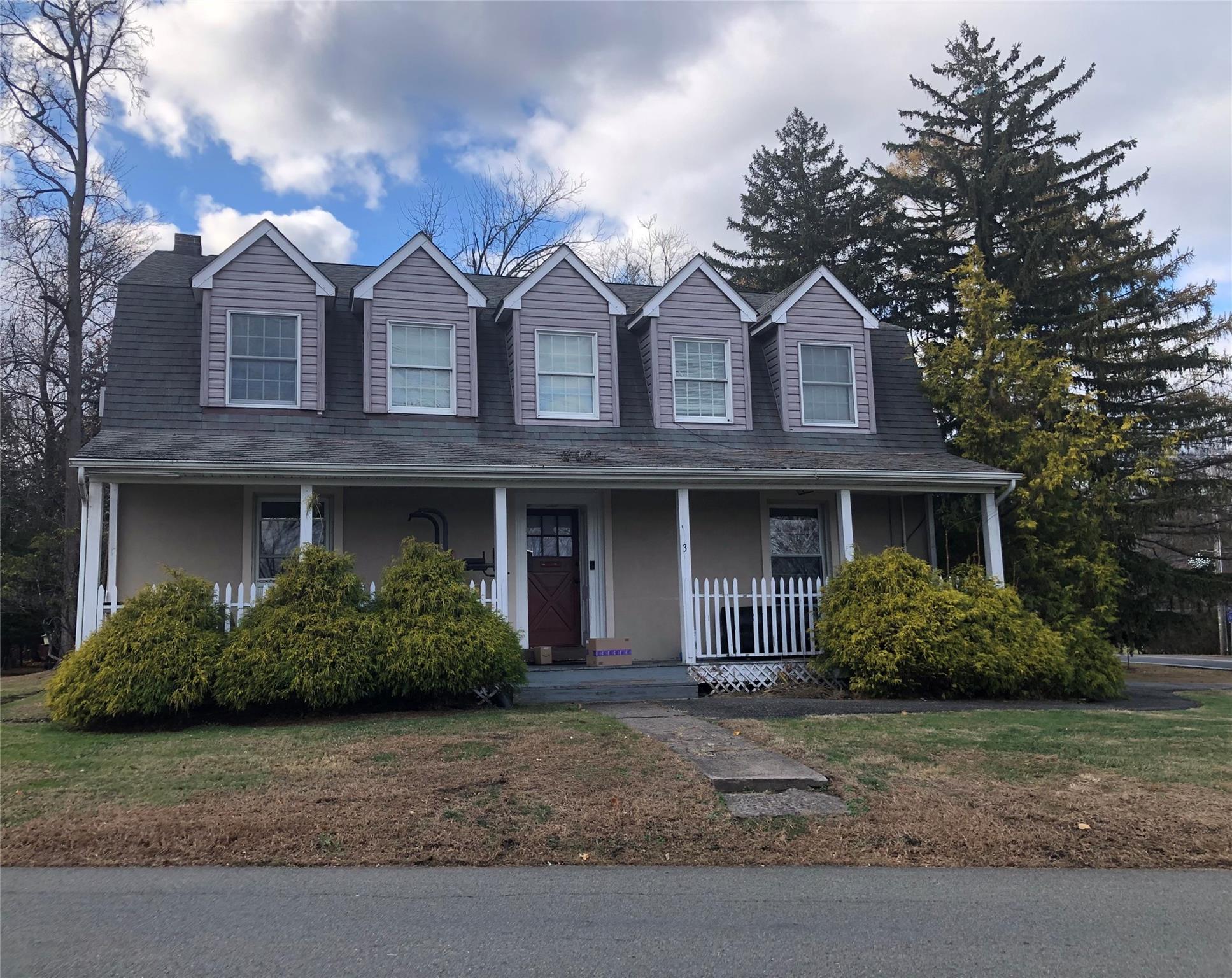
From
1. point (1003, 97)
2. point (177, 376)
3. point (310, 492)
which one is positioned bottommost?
point (310, 492)

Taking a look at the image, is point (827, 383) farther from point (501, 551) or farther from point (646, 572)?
point (501, 551)

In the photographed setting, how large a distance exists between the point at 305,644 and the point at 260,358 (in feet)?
16.9

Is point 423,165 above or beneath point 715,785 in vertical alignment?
above

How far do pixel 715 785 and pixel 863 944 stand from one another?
247cm

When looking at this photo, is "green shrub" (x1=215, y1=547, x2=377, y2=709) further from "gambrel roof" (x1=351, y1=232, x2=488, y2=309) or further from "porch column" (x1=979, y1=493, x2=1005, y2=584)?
"porch column" (x1=979, y1=493, x2=1005, y2=584)

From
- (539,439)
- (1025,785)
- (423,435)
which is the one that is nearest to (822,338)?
(539,439)

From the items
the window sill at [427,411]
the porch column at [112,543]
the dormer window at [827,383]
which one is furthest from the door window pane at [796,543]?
the porch column at [112,543]

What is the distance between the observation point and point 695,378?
593 inches

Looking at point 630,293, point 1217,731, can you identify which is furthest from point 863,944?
point 630,293

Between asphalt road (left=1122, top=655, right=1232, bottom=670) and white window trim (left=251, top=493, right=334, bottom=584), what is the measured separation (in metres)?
20.9

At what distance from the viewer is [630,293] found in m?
17.2

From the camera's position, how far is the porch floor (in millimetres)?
11766

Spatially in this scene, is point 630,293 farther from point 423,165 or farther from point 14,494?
point 14,494

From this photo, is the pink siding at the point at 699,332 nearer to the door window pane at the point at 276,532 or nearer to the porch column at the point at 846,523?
the porch column at the point at 846,523
